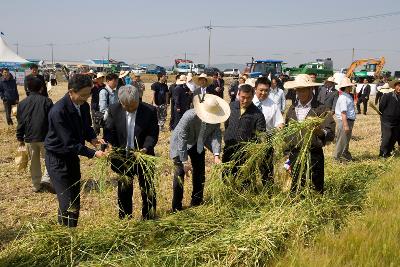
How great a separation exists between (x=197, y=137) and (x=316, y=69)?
29.4m

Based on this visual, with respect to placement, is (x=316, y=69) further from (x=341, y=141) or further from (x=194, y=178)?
(x=194, y=178)

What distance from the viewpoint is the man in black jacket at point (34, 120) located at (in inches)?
209

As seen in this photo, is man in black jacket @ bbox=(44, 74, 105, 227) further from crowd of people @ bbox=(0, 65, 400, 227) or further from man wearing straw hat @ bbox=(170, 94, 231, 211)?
man wearing straw hat @ bbox=(170, 94, 231, 211)

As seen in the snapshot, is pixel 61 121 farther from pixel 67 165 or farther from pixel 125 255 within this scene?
pixel 125 255

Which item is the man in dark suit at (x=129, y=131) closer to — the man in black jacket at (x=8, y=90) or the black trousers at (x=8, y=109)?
the man in black jacket at (x=8, y=90)

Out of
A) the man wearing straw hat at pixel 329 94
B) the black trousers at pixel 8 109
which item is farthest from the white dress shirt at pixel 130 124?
the black trousers at pixel 8 109

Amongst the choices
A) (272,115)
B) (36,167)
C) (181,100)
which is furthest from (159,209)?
(181,100)

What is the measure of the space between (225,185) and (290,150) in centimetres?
89

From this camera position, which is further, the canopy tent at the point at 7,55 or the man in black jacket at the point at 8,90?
the canopy tent at the point at 7,55

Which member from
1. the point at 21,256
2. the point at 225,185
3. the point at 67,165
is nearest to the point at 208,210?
the point at 225,185

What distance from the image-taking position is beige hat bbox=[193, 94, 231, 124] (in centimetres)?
432

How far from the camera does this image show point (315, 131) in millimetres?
4141

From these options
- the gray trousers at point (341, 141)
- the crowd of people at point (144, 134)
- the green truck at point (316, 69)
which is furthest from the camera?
the green truck at point (316, 69)

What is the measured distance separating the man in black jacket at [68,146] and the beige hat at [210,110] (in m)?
1.25
